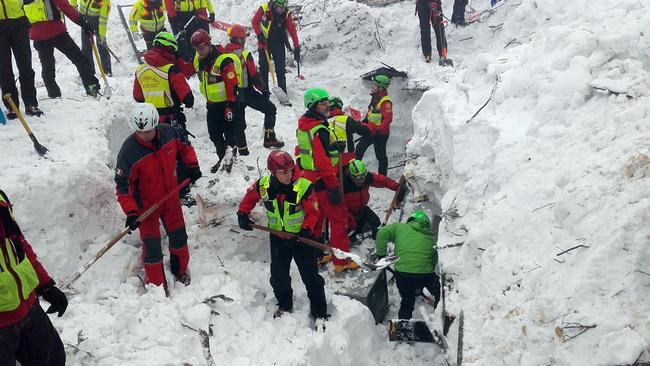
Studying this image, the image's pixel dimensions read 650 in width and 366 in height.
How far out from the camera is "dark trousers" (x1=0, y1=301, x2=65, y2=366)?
3.47 m

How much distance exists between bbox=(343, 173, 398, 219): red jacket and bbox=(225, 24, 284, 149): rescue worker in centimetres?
172

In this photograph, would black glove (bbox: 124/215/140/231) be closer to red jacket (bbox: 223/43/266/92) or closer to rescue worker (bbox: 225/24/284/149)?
rescue worker (bbox: 225/24/284/149)

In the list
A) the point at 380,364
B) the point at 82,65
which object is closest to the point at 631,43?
the point at 380,364

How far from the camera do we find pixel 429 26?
10.8m

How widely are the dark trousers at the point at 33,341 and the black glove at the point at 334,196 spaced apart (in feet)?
12.1

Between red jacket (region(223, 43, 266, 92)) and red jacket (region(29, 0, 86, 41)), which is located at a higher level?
red jacket (region(29, 0, 86, 41))

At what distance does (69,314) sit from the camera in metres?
4.62

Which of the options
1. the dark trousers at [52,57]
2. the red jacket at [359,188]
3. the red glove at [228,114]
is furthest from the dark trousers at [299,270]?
the dark trousers at [52,57]

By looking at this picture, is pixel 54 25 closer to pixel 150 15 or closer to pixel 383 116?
pixel 150 15

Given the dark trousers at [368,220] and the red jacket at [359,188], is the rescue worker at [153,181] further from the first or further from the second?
the dark trousers at [368,220]

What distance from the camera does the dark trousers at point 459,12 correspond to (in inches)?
456

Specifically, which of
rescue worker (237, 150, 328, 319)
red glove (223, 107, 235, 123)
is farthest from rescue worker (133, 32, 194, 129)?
rescue worker (237, 150, 328, 319)

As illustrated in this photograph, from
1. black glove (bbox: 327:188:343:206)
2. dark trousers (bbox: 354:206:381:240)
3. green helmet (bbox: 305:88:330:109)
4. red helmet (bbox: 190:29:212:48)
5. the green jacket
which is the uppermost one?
red helmet (bbox: 190:29:212:48)

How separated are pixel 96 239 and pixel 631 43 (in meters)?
6.06
